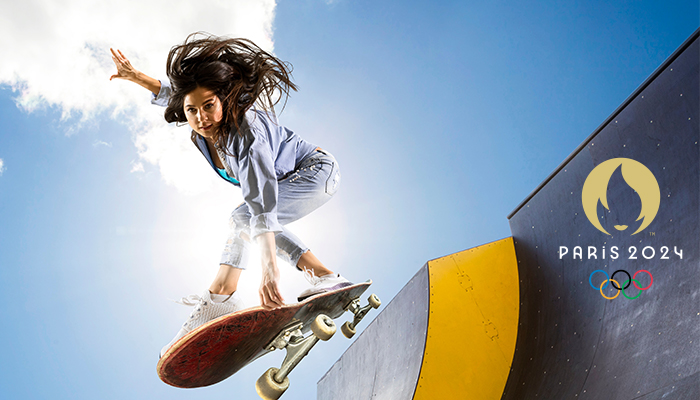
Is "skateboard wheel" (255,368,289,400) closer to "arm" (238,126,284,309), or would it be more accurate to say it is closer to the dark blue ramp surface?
"arm" (238,126,284,309)

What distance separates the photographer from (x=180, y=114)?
6.55 feet

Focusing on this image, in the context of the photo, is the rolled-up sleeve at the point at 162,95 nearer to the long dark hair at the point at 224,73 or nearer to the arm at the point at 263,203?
the long dark hair at the point at 224,73

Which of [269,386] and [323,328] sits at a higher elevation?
[323,328]

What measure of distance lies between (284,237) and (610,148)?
7.53 feet

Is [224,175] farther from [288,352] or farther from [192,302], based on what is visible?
[288,352]

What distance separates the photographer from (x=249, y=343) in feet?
7.25

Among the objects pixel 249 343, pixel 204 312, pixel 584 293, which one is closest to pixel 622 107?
pixel 584 293

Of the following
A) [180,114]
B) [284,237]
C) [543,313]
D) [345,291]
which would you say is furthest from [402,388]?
[180,114]

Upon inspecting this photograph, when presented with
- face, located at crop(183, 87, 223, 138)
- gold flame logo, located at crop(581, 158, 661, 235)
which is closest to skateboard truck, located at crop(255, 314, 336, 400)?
face, located at crop(183, 87, 223, 138)

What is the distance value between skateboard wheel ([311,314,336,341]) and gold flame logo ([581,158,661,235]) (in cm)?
202

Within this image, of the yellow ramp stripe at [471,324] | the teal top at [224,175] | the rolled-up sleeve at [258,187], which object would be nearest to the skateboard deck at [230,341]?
the rolled-up sleeve at [258,187]

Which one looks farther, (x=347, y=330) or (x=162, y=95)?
(x=347, y=330)

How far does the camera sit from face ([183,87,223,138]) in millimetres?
1784

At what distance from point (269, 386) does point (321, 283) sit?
0.67 metres
